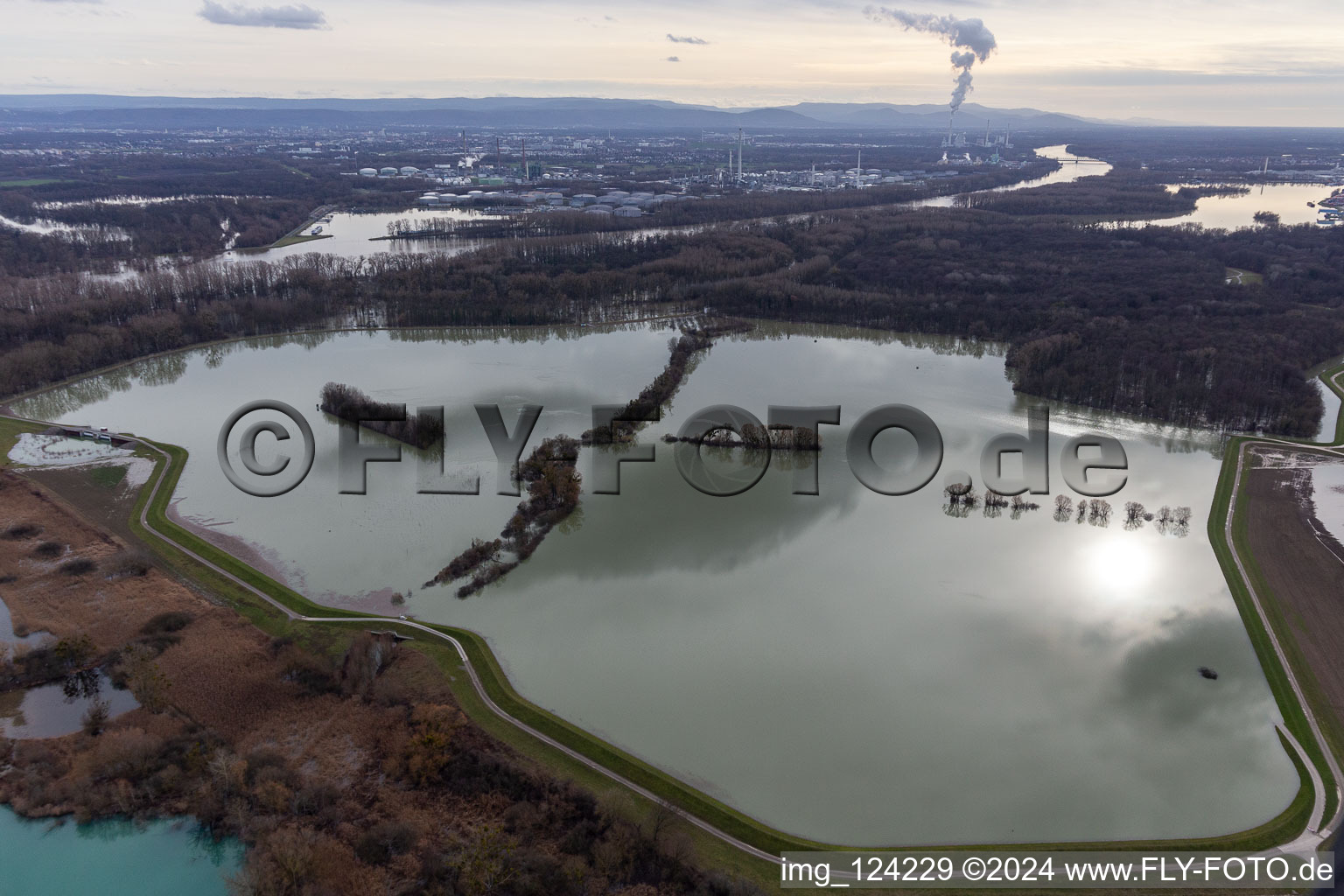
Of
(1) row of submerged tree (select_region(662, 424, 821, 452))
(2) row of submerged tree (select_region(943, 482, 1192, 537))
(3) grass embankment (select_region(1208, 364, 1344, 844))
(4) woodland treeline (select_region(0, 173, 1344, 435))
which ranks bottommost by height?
(3) grass embankment (select_region(1208, 364, 1344, 844))

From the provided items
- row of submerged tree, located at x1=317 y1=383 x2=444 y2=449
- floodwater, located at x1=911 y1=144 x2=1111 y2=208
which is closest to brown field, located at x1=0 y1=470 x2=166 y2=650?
row of submerged tree, located at x1=317 y1=383 x2=444 y2=449

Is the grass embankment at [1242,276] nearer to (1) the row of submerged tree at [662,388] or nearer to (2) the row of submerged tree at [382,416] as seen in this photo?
(1) the row of submerged tree at [662,388]

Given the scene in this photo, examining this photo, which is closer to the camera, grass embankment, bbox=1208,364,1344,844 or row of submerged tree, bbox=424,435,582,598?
grass embankment, bbox=1208,364,1344,844

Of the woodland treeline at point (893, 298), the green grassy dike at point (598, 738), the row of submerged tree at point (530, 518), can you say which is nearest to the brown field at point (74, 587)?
the green grassy dike at point (598, 738)

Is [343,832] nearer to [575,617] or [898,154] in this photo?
[575,617]

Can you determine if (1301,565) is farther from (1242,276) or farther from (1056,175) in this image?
(1056,175)

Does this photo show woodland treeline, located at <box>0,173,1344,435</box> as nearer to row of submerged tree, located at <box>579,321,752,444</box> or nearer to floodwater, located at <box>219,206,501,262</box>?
row of submerged tree, located at <box>579,321,752,444</box>
